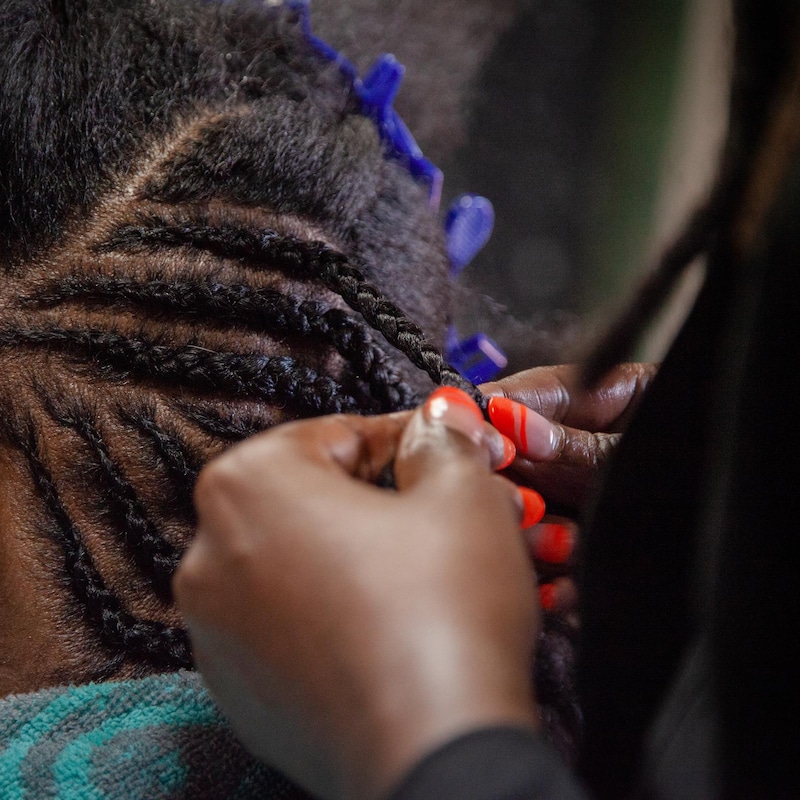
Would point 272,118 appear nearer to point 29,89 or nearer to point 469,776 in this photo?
point 29,89

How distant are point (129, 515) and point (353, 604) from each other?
37cm

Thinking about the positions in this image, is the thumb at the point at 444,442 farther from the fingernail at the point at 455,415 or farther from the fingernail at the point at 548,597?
the fingernail at the point at 548,597

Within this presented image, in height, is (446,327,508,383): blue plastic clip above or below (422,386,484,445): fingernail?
below

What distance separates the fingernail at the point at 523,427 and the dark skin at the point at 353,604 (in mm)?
211

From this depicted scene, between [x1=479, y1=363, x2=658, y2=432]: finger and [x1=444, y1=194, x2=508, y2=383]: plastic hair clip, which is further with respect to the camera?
[x1=444, y1=194, x2=508, y2=383]: plastic hair clip

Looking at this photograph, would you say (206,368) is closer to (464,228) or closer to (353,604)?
(353,604)

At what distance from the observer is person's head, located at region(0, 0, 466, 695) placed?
2.14ft

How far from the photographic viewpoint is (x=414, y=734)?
33 centimetres

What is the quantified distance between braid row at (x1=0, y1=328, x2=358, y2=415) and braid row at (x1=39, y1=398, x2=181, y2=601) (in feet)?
0.17

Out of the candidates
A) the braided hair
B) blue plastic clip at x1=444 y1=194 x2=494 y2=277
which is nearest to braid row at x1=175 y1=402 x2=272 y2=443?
the braided hair

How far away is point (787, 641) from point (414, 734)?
199 mm

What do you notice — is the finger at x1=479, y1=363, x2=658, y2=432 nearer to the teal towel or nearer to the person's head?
the person's head

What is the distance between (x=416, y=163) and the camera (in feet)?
2.95

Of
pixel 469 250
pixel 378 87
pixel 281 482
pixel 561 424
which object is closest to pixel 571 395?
pixel 561 424
